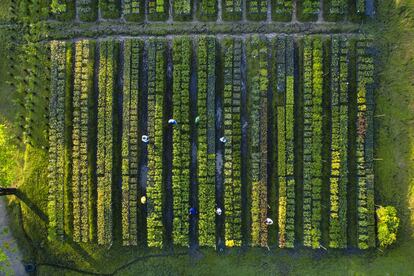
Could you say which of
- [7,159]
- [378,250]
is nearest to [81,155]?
[7,159]

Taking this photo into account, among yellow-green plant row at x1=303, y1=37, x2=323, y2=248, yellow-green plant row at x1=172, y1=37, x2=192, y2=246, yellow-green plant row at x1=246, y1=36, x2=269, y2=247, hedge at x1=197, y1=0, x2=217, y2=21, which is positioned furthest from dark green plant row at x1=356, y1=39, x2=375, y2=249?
yellow-green plant row at x1=172, y1=37, x2=192, y2=246

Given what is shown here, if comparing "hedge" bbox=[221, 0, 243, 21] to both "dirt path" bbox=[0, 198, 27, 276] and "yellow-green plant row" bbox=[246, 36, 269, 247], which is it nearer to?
"yellow-green plant row" bbox=[246, 36, 269, 247]

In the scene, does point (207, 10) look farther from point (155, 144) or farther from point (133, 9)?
point (155, 144)

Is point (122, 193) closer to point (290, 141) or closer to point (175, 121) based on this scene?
point (175, 121)

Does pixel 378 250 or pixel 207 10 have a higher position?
pixel 207 10

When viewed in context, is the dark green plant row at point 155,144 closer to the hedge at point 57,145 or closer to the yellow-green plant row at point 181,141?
the yellow-green plant row at point 181,141
